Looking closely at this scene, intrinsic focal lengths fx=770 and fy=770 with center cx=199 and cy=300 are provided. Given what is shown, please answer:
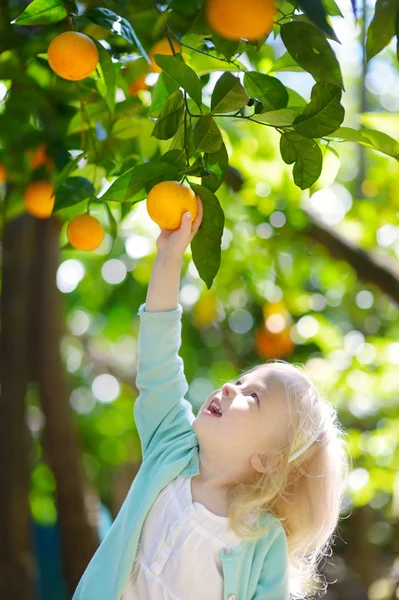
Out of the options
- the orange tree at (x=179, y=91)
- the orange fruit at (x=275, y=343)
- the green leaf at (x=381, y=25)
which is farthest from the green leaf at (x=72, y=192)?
the orange fruit at (x=275, y=343)

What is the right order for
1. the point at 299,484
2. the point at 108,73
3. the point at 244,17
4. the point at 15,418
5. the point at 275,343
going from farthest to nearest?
the point at 275,343, the point at 15,418, the point at 299,484, the point at 108,73, the point at 244,17

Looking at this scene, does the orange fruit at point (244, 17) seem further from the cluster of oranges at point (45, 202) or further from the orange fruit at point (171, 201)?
the cluster of oranges at point (45, 202)

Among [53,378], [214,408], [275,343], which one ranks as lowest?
[275,343]

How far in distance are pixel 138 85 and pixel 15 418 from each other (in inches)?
56.4

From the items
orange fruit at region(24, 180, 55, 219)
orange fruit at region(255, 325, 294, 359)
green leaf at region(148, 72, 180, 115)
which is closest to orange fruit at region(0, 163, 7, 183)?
orange fruit at region(24, 180, 55, 219)

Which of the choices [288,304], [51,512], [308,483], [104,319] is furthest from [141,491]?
[51,512]

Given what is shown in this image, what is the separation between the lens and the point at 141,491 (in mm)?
1262

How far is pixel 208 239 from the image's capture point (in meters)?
1.00

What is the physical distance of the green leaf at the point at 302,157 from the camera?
95 cm

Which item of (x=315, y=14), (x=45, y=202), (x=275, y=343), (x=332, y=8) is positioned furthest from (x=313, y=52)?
(x=275, y=343)

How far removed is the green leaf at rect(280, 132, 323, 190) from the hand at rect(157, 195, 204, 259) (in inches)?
5.5

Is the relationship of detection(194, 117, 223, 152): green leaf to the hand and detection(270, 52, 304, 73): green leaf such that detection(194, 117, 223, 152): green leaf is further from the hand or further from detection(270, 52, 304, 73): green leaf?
detection(270, 52, 304, 73): green leaf

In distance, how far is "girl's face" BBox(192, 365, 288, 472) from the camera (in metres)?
1.22

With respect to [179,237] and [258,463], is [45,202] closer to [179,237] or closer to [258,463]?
[179,237]
